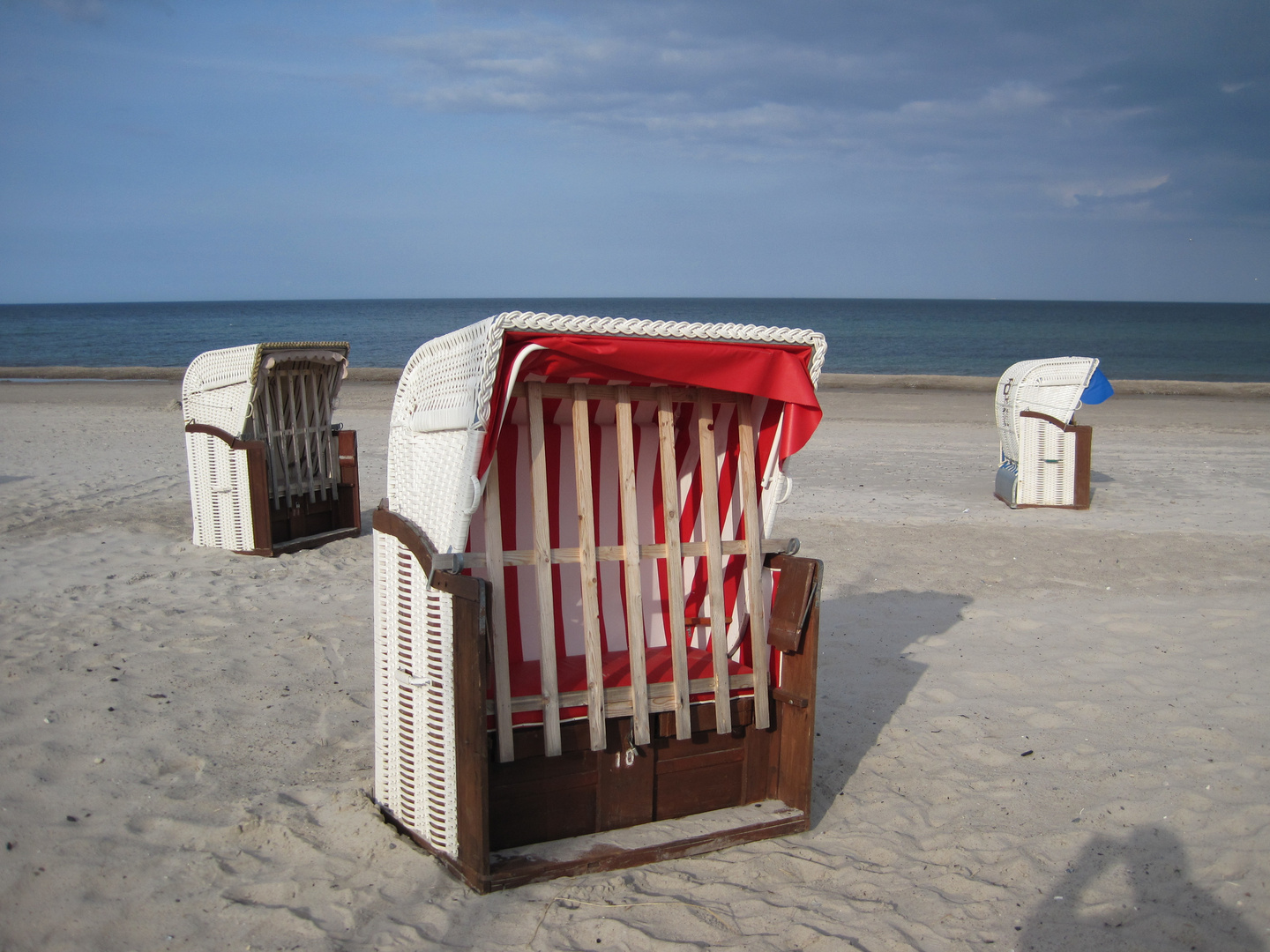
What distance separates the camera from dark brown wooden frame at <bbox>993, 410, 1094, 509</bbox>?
9.46m

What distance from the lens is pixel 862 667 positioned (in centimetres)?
533

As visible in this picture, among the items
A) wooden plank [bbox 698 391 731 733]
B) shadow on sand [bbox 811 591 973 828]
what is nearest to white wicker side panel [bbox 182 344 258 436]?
shadow on sand [bbox 811 591 973 828]

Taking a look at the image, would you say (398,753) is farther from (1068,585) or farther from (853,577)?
(1068,585)

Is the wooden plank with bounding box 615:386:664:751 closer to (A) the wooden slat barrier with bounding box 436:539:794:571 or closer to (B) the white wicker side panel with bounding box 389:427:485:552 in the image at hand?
(A) the wooden slat barrier with bounding box 436:539:794:571

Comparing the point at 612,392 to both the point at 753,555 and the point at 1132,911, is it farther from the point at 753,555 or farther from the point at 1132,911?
the point at 1132,911

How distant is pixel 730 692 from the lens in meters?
3.55

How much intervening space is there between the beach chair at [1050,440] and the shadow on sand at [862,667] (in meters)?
3.58

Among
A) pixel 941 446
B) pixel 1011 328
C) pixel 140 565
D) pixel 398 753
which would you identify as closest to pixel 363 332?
pixel 1011 328

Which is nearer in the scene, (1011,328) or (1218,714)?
(1218,714)

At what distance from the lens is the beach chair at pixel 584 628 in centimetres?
301

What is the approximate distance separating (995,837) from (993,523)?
19.6ft

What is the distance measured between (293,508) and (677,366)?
5383 millimetres

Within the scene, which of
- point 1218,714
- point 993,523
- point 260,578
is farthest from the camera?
point 993,523

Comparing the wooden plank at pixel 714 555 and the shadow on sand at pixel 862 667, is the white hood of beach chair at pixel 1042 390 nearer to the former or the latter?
the shadow on sand at pixel 862 667
